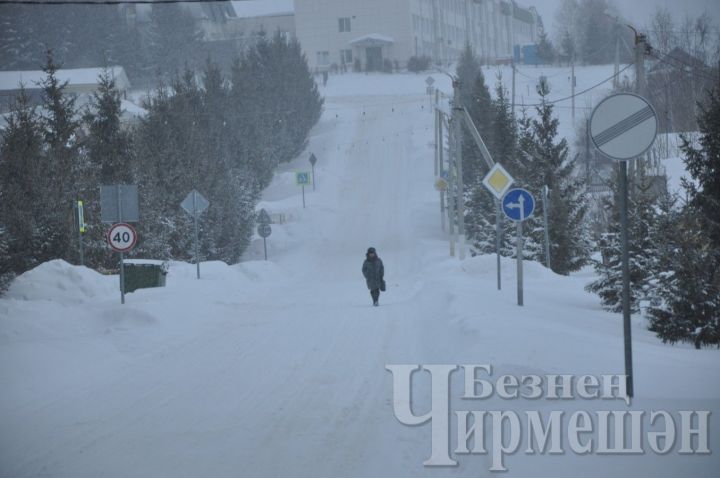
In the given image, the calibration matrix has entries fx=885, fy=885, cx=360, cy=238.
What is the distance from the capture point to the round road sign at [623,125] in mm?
8602

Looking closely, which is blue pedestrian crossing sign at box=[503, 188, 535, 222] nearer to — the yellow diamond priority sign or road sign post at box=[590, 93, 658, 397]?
the yellow diamond priority sign

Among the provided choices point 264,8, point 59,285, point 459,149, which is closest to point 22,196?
point 59,285

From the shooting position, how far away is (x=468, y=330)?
14531mm

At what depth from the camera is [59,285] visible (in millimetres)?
22344

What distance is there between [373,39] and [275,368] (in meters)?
108

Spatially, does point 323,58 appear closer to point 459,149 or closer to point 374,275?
point 459,149

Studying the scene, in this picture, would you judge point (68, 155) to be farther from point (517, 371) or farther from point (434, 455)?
point (434, 455)

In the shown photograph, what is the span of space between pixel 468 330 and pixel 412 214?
44080 mm

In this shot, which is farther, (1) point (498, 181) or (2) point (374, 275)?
(2) point (374, 275)

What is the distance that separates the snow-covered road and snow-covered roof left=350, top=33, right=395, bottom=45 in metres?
90.7

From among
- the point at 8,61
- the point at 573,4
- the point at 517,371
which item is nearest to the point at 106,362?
the point at 517,371

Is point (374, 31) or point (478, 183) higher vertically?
point (374, 31)

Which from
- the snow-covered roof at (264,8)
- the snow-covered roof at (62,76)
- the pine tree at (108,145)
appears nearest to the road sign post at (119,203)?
the pine tree at (108,145)

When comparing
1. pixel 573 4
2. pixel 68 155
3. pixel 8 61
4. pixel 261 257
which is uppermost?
pixel 573 4
